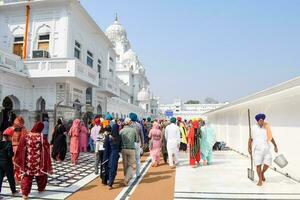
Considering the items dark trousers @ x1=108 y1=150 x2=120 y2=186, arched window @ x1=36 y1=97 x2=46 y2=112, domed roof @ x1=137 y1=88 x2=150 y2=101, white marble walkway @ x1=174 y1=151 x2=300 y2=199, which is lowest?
white marble walkway @ x1=174 y1=151 x2=300 y2=199

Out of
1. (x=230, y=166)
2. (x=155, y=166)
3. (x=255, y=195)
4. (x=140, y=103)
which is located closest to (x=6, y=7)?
(x=155, y=166)

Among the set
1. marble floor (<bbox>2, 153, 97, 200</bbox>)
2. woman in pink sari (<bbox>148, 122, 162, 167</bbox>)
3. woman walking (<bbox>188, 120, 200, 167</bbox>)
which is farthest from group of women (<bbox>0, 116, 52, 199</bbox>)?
woman walking (<bbox>188, 120, 200, 167</bbox>)

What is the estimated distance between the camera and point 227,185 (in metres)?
6.34

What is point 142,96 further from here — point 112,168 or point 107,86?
point 112,168

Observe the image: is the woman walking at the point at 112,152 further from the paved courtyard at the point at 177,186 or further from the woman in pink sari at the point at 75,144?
the woman in pink sari at the point at 75,144

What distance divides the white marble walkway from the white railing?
932cm

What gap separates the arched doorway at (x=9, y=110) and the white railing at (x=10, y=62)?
59.6 inches

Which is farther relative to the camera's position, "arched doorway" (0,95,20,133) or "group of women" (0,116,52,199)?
"arched doorway" (0,95,20,133)

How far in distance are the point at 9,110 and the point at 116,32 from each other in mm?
43204

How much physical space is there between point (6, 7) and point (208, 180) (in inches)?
606

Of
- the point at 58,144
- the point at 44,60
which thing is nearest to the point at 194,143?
the point at 58,144

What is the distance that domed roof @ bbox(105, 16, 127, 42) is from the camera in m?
54.8

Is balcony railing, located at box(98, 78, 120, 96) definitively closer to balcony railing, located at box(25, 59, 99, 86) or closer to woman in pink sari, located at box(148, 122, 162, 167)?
balcony railing, located at box(25, 59, 99, 86)

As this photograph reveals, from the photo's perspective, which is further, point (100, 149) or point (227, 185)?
point (100, 149)
